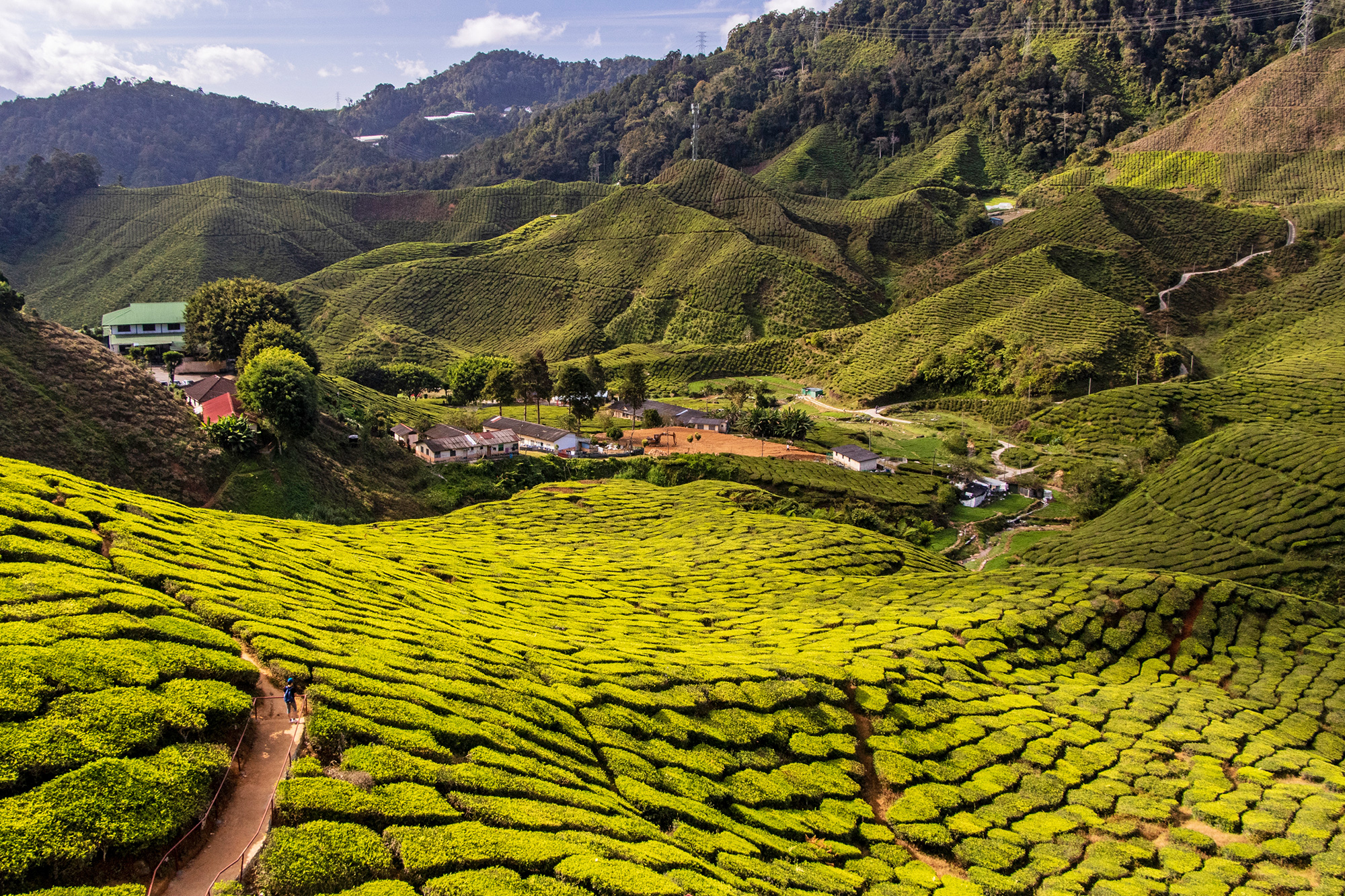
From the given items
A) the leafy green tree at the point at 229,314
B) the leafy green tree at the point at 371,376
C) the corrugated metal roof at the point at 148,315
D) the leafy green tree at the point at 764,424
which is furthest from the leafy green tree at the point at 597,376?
the corrugated metal roof at the point at 148,315

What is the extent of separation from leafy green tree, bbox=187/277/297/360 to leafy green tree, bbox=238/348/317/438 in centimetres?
2775

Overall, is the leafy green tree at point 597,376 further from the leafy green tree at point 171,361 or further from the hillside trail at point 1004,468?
the hillside trail at point 1004,468

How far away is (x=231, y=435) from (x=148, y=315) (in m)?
66.7

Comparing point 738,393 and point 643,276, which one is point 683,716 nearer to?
point 738,393

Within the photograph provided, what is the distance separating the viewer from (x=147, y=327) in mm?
101250

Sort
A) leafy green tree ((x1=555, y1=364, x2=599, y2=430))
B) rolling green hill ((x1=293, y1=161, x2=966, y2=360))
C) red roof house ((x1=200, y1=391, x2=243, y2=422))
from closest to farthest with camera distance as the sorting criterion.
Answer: red roof house ((x1=200, y1=391, x2=243, y2=422))
leafy green tree ((x1=555, y1=364, x2=599, y2=430))
rolling green hill ((x1=293, y1=161, x2=966, y2=360))

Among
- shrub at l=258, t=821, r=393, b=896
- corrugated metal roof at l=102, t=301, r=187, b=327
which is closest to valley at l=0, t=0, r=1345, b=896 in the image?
shrub at l=258, t=821, r=393, b=896

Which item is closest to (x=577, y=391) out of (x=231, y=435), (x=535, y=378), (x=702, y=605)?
(x=535, y=378)

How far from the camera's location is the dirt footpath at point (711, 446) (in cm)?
9031

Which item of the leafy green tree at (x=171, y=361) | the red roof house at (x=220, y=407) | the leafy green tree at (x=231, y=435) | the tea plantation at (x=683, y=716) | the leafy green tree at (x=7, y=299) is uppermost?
the leafy green tree at (x=7, y=299)

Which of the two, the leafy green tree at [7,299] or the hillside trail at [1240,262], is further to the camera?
the hillside trail at [1240,262]

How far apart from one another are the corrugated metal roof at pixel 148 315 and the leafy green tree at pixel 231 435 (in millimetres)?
Answer: 59993

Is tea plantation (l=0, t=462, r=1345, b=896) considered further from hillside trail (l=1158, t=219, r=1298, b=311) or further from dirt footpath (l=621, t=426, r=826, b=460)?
hillside trail (l=1158, t=219, r=1298, b=311)

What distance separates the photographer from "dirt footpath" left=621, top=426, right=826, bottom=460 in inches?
3556
